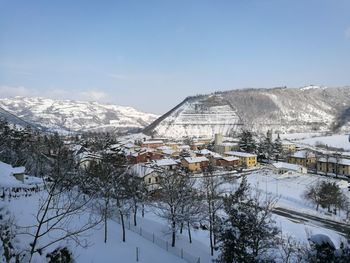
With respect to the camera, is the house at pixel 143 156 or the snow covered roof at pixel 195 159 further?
the house at pixel 143 156

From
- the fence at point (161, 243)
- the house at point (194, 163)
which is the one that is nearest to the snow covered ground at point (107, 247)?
the fence at point (161, 243)

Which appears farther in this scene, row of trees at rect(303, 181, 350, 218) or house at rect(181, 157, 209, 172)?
house at rect(181, 157, 209, 172)

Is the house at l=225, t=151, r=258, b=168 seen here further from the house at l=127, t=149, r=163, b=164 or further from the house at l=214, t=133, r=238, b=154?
the house at l=127, t=149, r=163, b=164

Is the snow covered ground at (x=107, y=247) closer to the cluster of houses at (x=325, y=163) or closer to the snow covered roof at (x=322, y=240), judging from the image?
the snow covered roof at (x=322, y=240)

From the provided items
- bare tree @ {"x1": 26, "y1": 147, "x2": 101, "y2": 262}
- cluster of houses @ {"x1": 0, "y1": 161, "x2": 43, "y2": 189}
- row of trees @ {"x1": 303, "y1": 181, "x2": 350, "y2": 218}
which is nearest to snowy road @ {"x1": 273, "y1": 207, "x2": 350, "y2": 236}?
row of trees @ {"x1": 303, "y1": 181, "x2": 350, "y2": 218}

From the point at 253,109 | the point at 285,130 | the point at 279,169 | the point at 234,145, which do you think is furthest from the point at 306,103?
the point at 279,169

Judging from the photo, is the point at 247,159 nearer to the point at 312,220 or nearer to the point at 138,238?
the point at 312,220

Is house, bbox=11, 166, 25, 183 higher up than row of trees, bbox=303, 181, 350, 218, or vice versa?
house, bbox=11, 166, 25, 183
